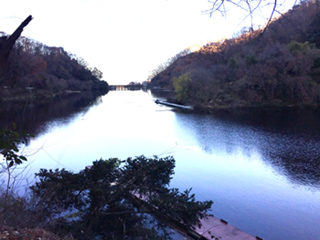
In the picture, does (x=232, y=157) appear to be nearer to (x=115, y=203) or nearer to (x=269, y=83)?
(x=115, y=203)

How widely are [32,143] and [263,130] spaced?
46.0 feet

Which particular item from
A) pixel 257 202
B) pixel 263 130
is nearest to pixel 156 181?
pixel 257 202

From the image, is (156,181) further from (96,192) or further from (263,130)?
(263,130)

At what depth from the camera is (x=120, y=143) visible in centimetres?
1445

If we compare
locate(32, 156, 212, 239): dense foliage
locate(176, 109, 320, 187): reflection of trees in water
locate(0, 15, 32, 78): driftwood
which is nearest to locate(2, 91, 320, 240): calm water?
locate(176, 109, 320, 187): reflection of trees in water

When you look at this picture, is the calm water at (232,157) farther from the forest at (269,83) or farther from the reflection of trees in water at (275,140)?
the forest at (269,83)

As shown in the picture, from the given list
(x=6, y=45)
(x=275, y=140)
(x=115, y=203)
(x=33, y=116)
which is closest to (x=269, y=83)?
(x=275, y=140)

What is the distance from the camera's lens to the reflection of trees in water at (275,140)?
33.6 ft

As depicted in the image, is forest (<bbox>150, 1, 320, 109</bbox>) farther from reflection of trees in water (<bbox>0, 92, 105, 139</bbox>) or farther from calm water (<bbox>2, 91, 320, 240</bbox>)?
reflection of trees in water (<bbox>0, 92, 105, 139</bbox>)

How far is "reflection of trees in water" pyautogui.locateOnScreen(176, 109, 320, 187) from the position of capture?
33.6 ft

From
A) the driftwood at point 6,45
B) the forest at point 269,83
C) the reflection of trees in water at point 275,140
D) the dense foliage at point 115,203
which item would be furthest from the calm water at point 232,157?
the forest at point 269,83

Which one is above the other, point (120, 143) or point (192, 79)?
point (192, 79)

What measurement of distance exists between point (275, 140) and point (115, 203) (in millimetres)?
12183

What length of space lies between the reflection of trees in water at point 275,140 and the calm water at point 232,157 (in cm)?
4
